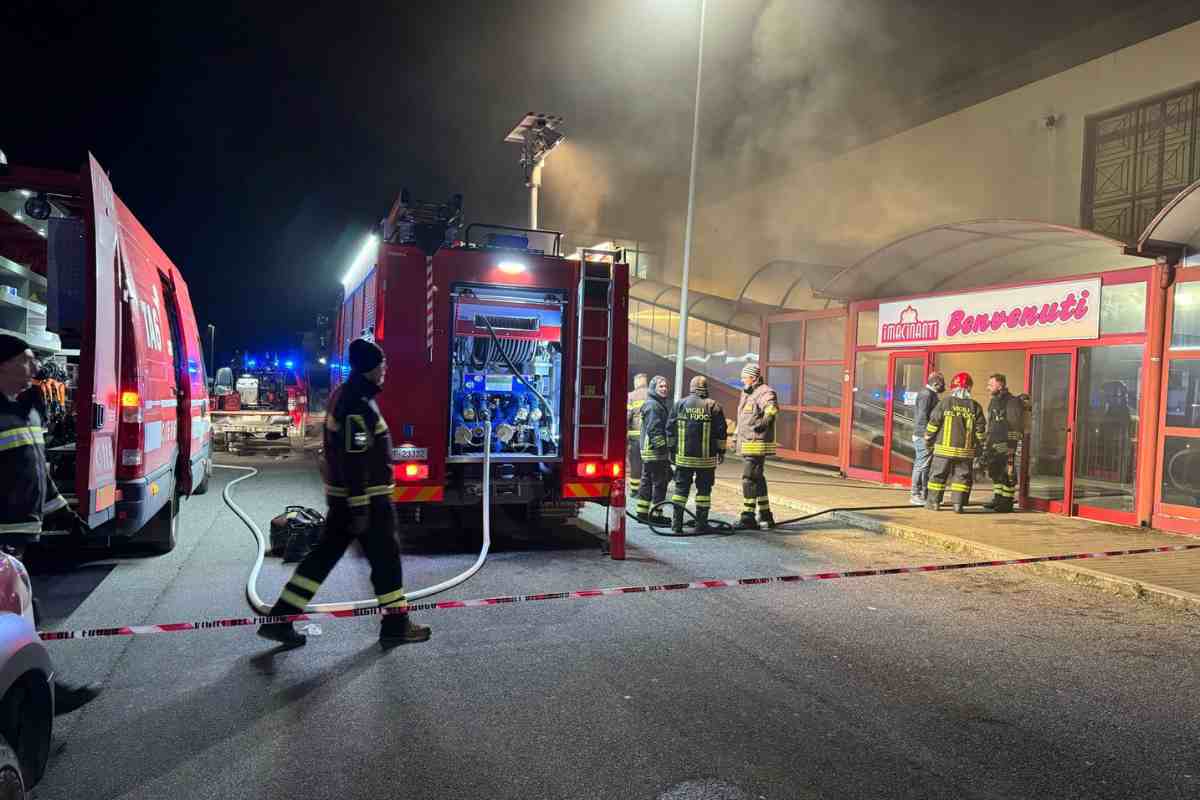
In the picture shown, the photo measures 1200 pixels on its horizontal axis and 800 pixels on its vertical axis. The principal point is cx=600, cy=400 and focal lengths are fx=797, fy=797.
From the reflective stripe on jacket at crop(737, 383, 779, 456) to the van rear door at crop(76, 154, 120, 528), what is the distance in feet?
18.8

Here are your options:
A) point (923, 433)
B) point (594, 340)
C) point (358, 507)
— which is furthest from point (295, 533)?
point (923, 433)

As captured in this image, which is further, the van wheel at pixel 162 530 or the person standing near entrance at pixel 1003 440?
the person standing near entrance at pixel 1003 440

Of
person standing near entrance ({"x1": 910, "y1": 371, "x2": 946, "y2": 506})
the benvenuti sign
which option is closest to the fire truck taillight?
person standing near entrance ({"x1": 910, "y1": 371, "x2": 946, "y2": 506})

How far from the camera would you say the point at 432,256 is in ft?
22.3

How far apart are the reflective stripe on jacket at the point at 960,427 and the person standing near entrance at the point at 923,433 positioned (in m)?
0.35

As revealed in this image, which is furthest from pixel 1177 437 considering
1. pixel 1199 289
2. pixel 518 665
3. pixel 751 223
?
pixel 751 223

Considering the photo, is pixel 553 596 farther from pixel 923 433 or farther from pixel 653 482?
pixel 923 433

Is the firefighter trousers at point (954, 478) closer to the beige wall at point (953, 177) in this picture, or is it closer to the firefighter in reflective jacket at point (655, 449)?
the firefighter in reflective jacket at point (655, 449)

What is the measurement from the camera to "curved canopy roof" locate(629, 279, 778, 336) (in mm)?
21828

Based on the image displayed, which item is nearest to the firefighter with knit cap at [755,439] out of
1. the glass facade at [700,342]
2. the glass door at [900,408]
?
the glass door at [900,408]

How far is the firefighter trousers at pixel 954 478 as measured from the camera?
9.40 meters

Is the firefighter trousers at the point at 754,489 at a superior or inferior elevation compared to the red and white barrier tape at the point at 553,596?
superior

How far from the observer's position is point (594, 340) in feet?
23.7

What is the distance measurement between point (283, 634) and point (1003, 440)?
843cm
